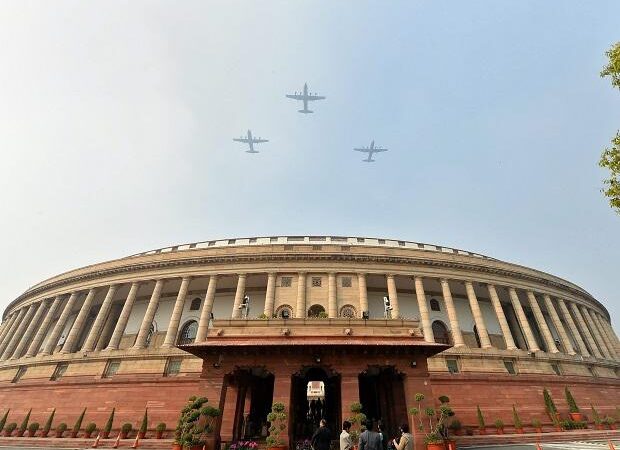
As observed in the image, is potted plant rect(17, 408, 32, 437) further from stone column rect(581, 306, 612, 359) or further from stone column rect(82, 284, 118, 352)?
stone column rect(581, 306, 612, 359)

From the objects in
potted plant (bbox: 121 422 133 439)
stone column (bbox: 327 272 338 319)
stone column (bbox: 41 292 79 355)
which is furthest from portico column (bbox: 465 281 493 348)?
stone column (bbox: 41 292 79 355)

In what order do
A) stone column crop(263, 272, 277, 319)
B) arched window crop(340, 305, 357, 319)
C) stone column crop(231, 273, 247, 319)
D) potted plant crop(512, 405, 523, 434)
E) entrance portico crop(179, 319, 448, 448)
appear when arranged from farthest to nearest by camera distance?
1. arched window crop(340, 305, 357, 319)
2. stone column crop(263, 272, 277, 319)
3. stone column crop(231, 273, 247, 319)
4. potted plant crop(512, 405, 523, 434)
5. entrance portico crop(179, 319, 448, 448)

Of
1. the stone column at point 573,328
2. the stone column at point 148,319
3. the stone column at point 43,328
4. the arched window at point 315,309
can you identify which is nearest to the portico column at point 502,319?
the stone column at point 573,328

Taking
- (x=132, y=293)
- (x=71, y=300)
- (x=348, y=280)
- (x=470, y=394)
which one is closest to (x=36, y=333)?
(x=71, y=300)

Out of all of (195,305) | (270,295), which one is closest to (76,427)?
(195,305)

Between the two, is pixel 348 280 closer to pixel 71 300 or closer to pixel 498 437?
pixel 498 437

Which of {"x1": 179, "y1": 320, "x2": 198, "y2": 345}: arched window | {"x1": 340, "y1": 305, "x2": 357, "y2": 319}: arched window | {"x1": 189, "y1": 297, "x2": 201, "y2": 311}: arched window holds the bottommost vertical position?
{"x1": 179, "y1": 320, "x2": 198, "y2": 345}: arched window
